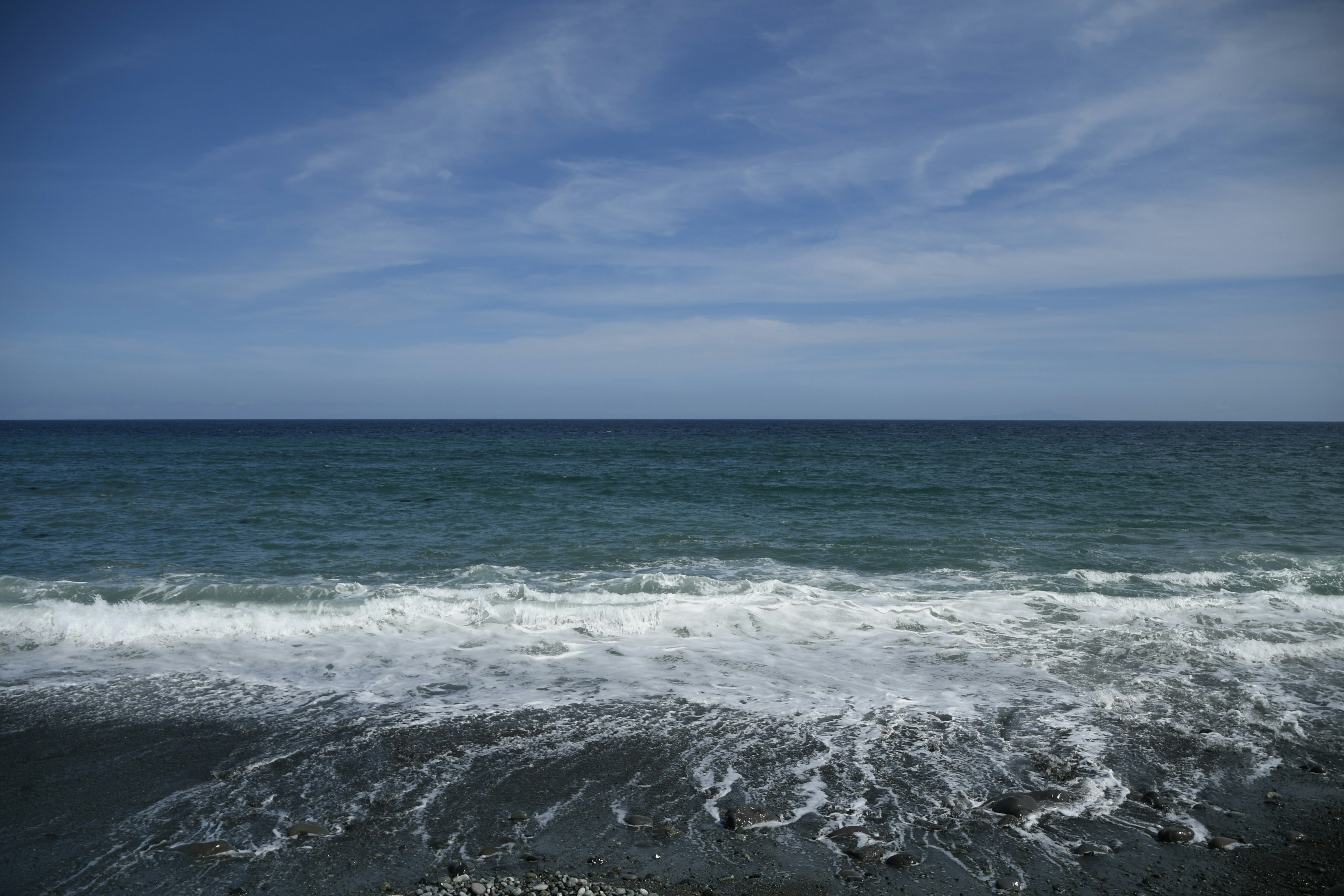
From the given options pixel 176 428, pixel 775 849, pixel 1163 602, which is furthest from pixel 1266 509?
pixel 176 428

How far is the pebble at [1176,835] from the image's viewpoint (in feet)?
16.0

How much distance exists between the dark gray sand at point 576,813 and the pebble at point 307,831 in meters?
0.05

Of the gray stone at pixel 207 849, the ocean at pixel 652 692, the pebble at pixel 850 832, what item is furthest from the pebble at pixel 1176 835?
the gray stone at pixel 207 849

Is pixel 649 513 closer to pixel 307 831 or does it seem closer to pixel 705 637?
pixel 705 637

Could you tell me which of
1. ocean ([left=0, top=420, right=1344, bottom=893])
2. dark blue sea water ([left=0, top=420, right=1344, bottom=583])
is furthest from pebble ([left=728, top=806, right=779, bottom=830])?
dark blue sea water ([left=0, top=420, right=1344, bottom=583])

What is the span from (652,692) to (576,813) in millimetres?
2531

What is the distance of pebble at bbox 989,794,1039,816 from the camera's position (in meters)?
5.22

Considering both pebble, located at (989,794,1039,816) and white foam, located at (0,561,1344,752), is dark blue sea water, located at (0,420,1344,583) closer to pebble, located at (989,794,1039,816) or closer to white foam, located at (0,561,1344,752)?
white foam, located at (0,561,1344,752)

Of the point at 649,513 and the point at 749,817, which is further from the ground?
the point at 649,513

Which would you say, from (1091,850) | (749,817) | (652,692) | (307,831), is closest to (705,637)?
(652,692)

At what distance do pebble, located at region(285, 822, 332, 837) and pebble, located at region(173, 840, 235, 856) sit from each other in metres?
0.35

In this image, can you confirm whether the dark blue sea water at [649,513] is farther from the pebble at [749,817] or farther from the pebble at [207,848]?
the pebble at [749,817]

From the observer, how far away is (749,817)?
517 centimetres

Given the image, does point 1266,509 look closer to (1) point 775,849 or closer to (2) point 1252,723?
(2) point 1252,723
